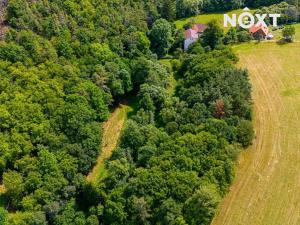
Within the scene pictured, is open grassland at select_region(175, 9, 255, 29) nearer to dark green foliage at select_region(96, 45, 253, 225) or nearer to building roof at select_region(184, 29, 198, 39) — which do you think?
building roof at select_region(184, 29, 198, 39)

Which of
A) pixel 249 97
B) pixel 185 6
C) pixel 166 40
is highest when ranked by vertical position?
pixel 185 6

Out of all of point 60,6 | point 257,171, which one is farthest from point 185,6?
point 257,171

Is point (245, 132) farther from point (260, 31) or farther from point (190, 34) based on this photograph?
point (260, 31)

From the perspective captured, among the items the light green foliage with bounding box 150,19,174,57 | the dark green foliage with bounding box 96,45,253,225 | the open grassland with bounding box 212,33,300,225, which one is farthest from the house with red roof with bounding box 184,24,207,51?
the dark green foliage with bounding box 96,45,253,225

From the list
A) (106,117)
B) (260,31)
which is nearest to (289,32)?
(260,31)

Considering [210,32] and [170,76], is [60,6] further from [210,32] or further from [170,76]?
[210,32]

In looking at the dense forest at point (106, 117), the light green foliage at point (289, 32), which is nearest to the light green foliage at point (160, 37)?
the dense forest at point (106, 117)
